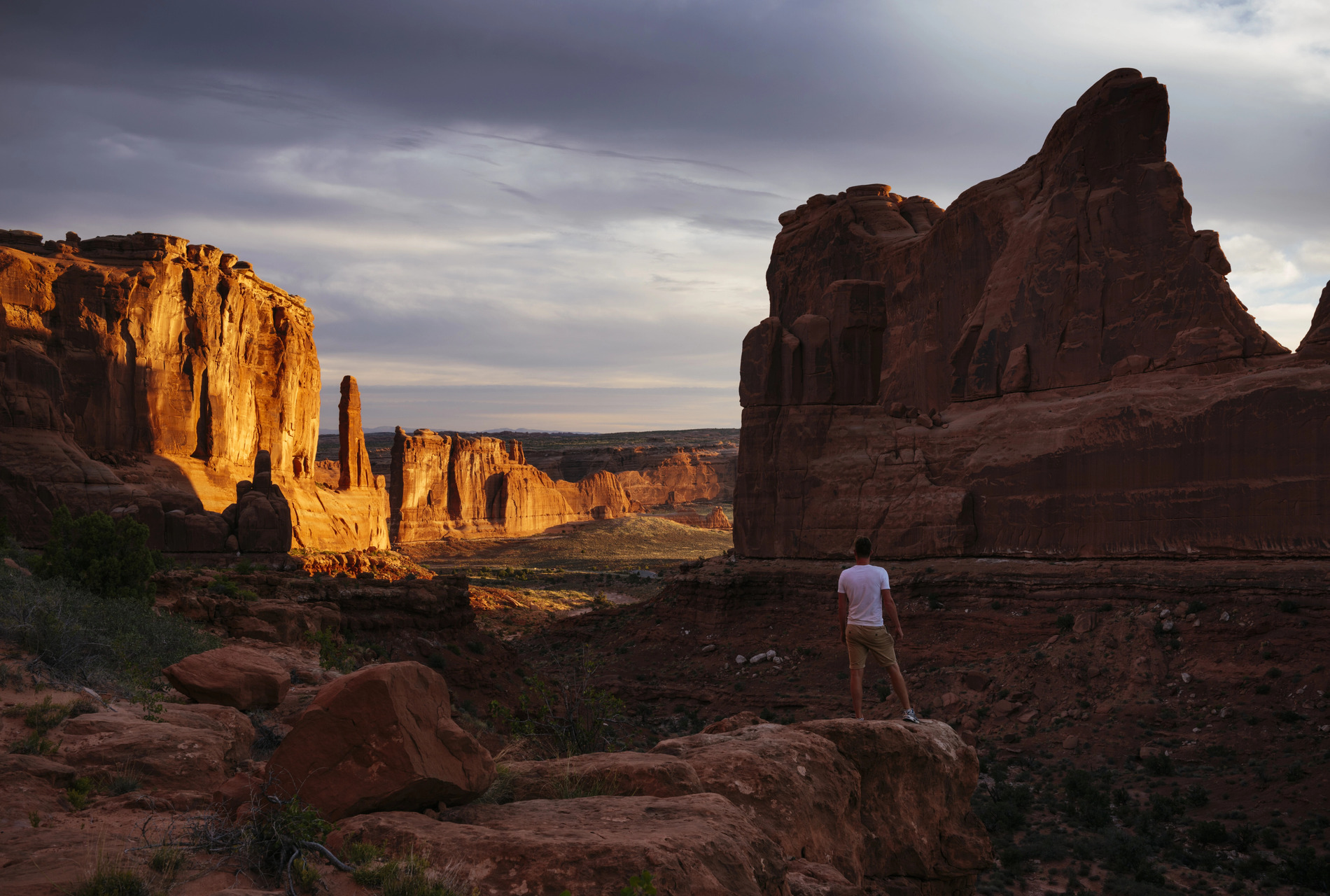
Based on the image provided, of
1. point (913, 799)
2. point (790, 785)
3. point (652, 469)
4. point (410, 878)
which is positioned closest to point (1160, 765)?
point (913, 799)

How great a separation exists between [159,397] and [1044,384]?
52581 mm

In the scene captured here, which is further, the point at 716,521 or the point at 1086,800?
the point at 716,521

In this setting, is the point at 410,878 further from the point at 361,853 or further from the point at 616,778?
the point at 616,778

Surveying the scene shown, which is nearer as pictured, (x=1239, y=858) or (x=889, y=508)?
(x=1239, y=858)

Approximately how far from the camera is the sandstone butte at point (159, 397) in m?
39.5

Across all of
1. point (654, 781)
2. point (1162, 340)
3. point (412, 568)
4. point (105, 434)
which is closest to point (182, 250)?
point (105, 434)

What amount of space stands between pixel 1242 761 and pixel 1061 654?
18.7ft

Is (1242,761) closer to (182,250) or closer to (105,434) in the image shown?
(105,434)

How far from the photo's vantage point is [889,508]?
3206 centimetres

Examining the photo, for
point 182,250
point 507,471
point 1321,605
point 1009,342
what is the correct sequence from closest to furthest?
point 1321,605 < point 1009,342 < point 182,250 < point 507,471

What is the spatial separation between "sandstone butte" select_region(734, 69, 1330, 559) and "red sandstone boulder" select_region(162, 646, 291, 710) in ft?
74.6

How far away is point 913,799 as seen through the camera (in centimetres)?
799

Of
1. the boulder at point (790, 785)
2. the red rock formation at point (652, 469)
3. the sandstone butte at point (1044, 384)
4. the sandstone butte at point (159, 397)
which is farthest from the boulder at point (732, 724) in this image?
the red rock formation at point (652, 469)

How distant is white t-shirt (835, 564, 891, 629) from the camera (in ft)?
29.7
